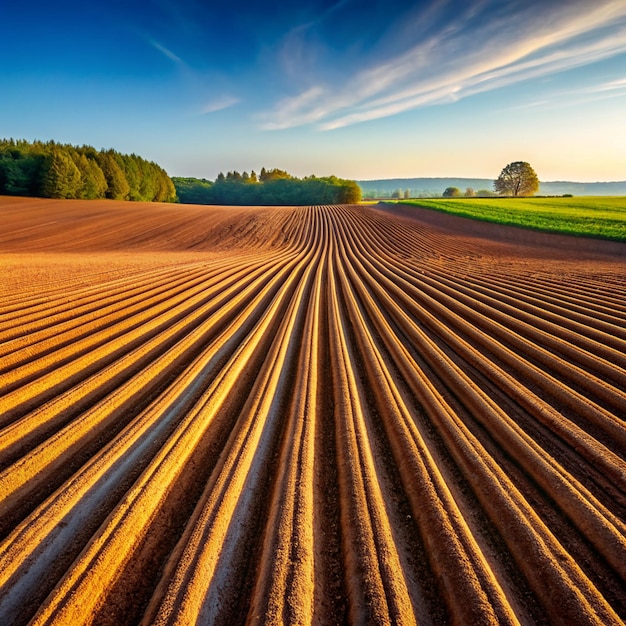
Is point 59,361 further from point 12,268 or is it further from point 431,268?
point 431,268

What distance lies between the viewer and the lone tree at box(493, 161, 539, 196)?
7081 centimetres

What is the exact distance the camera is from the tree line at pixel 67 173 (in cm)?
4588

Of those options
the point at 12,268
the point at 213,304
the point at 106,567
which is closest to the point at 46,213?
the point at 12,268

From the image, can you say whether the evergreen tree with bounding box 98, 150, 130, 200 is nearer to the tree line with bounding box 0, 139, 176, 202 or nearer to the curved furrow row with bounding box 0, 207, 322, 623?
the tree line with bounding box 0, 139, 176, 202

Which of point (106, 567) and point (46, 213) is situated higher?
point (46, 213)

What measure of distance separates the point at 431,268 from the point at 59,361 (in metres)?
12.8

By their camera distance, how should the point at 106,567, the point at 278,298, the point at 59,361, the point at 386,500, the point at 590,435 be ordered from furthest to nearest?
the point at 278,298 < the point at 59,361 < the point at 590,435 < the point at 386,500 < the point at 106,567

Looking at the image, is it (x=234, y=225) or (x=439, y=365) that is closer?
(x=439, y=365)

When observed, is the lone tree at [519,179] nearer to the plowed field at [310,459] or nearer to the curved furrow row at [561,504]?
the plowed field at [310,459]

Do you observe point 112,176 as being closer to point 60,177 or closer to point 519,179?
point 60,177

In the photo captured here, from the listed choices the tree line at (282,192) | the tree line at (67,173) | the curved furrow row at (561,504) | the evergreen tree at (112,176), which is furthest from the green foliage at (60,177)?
the curved furrow row at (561,504)

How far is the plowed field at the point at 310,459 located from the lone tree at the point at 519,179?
75123mm

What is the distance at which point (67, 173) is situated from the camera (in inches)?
1839

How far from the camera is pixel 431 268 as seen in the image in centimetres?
1450
